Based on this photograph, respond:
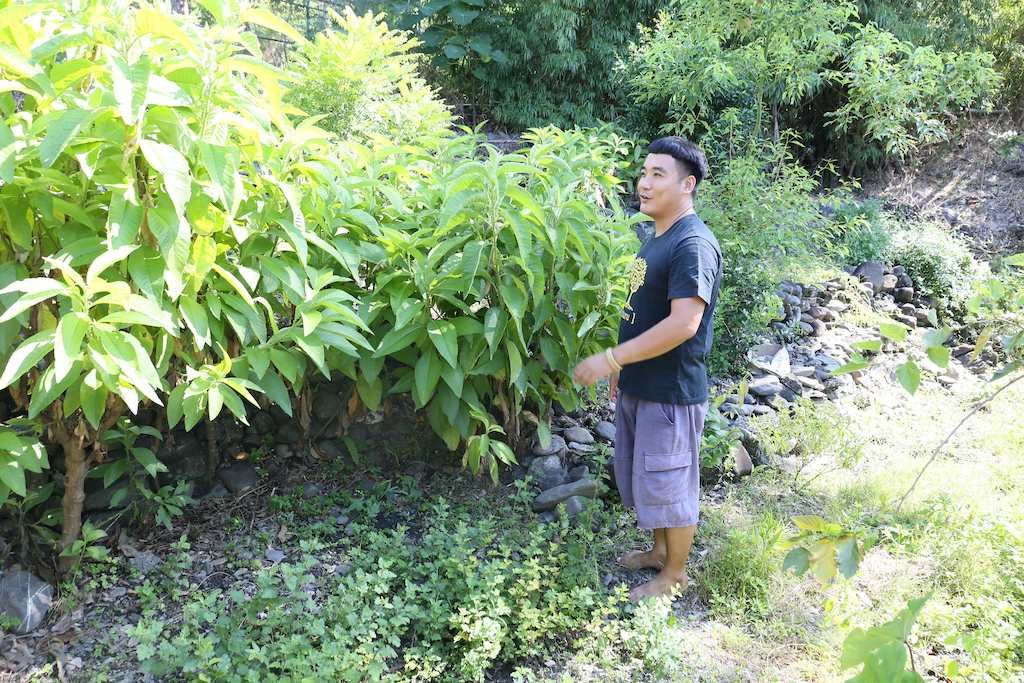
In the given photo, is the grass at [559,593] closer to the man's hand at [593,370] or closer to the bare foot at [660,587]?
the bare foot at [660,587]

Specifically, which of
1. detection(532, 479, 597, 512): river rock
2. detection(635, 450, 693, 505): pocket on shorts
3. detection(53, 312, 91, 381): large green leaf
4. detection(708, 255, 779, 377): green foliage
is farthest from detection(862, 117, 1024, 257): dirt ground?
detection(53, 312, 91, 381): large green leaf

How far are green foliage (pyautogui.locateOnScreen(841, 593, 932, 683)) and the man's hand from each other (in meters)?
1.32

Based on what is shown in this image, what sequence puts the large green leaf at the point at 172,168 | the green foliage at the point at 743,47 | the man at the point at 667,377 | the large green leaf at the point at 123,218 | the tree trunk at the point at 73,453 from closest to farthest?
the large green leaf at the point at 172,168, the large green leaf at the point at 123,218, the tree trunk at the point at 73,453, the man at the point at 667,377, the green foliage at the point at 743,47

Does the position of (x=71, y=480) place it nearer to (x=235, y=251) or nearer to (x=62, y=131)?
(x=235, y=251)

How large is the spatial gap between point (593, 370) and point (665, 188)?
0.72 metres

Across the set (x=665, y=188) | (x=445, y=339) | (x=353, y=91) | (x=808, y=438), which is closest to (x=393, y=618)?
(x=445, y=339)

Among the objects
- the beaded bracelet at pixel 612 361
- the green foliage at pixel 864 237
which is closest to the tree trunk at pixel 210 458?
the beaded bracelet at pixel 612 361

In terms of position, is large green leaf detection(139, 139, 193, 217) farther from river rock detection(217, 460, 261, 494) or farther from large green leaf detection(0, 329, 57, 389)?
river rock detection(217, 460, 261, 494)

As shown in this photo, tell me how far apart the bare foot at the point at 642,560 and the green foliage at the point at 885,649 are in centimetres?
163

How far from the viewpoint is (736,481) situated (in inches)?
133

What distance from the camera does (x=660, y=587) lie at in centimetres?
251

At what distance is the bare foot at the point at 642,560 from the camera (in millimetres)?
2697

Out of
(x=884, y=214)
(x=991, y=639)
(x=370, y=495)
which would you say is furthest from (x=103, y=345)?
(x=884, y=214)

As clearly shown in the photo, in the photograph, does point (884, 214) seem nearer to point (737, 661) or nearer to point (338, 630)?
point (737, 661)
